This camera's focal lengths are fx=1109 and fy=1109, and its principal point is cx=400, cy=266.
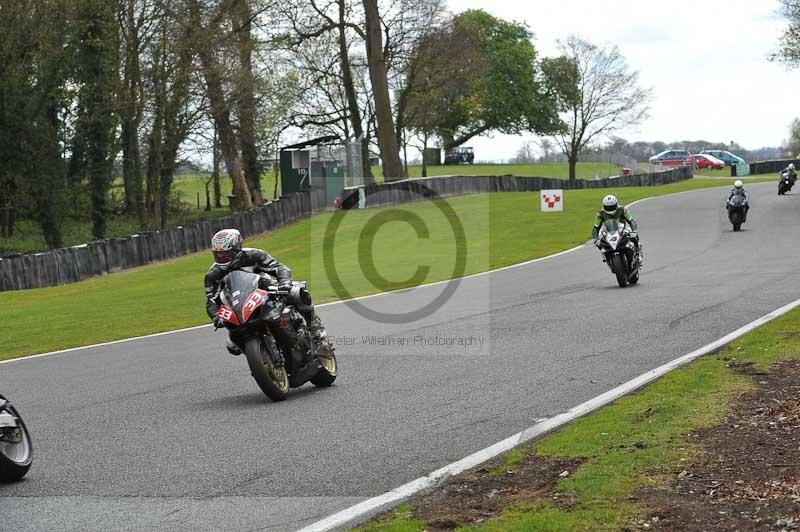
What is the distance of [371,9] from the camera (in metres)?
48.7

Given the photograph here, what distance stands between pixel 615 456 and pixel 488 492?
1002 millimetres

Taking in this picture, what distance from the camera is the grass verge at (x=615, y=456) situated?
19.5ft

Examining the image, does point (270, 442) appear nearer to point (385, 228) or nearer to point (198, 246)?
point (198, 246)

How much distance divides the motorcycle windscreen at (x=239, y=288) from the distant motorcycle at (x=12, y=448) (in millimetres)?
2649

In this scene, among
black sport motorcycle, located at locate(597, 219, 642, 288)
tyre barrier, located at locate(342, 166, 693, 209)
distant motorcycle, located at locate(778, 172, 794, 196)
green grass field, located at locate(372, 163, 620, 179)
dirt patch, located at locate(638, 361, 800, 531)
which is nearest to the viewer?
dirt patch, located at locate(638, 361, 800, 531)

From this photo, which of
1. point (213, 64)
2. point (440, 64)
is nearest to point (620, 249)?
point (213, 64)

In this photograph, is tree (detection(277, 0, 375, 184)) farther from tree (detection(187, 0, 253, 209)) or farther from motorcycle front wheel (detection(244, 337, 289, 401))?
motorcycle front wheel (detection(244, 337, 289, 401))

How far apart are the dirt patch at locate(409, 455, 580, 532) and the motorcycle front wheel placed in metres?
3.26

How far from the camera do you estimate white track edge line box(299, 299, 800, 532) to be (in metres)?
6.31

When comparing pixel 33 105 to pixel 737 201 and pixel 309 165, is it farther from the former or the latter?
pixel 737 201

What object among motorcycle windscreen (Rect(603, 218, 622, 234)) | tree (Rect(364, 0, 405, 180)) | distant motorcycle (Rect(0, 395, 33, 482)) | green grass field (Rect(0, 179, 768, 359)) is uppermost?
tree (Rect(364, 0, 405, 180))

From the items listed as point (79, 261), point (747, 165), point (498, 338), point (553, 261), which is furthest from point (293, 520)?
point (747, 165)

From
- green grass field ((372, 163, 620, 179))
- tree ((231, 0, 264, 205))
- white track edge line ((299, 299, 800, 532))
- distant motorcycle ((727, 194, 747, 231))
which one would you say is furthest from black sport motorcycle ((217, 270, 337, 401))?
green grass field ((372, 163, 620, 179))

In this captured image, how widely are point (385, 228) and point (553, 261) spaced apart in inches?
588
